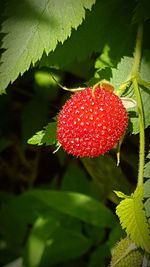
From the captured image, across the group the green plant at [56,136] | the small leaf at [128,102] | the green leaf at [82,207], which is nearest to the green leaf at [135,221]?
the green plant at [56,136]

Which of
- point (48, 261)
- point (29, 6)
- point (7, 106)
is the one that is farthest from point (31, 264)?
point (29, 6)

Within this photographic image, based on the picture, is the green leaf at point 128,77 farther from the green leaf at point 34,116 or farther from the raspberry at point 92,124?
the green leaf at point 34,116

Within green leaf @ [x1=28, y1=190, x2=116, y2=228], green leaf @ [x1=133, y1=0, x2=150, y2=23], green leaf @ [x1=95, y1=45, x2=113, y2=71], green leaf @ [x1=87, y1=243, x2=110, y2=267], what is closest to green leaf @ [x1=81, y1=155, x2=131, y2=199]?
green leaf @ [x1=28, y1=190, x2=116, y2=228]

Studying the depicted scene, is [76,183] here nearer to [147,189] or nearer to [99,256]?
[99,256]

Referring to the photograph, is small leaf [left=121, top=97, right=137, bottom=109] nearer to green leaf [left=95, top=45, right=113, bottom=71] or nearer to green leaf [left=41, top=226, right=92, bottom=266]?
green leaf [left=95, top=45, right=113, bottom=71]

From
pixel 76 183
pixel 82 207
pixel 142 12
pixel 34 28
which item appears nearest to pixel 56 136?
pixel 34 28

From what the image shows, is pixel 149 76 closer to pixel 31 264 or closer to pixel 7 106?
pixel 31 264
